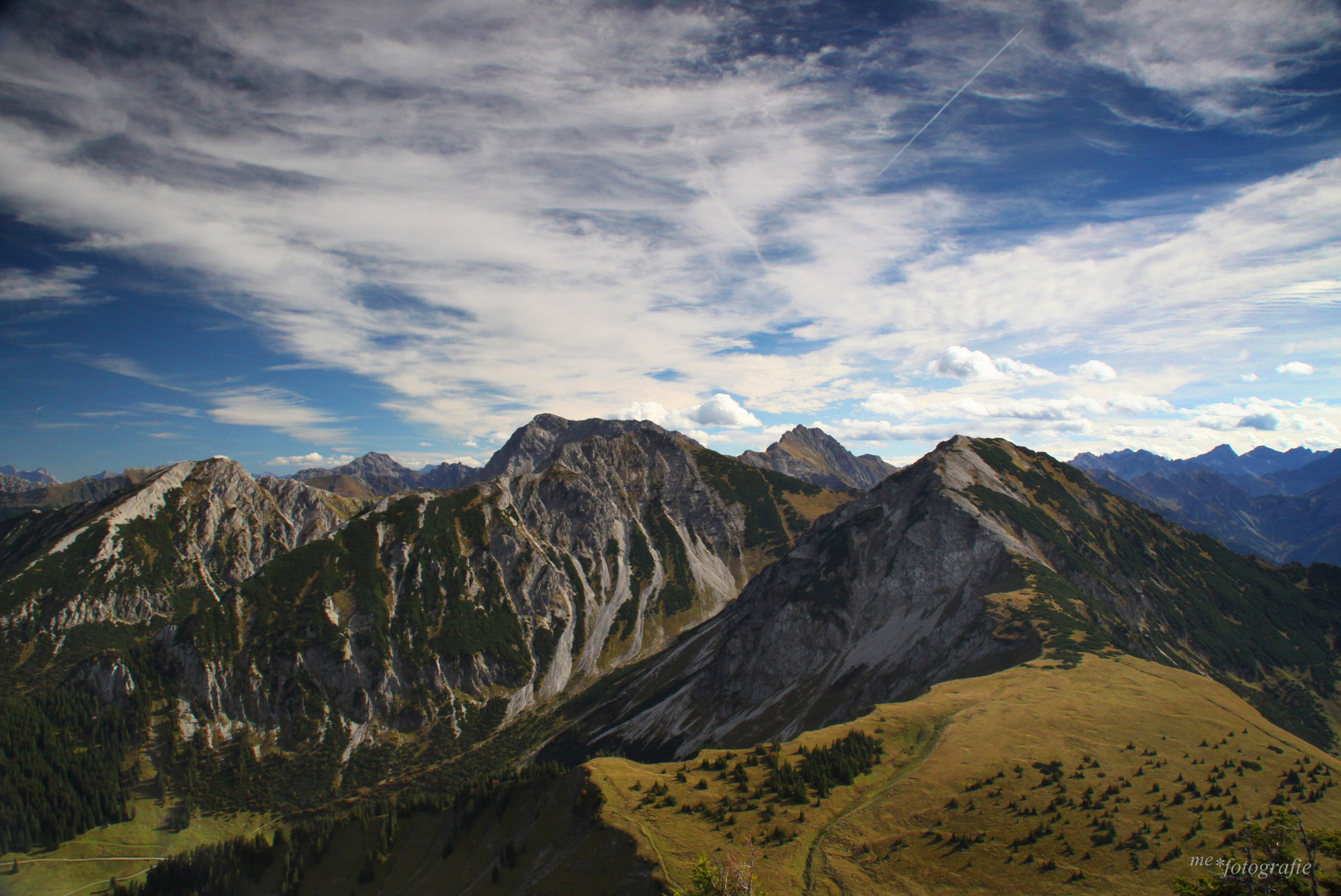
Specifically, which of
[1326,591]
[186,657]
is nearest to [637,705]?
[186,657]

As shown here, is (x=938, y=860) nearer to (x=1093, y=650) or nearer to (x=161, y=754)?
(x=1093, y=650)

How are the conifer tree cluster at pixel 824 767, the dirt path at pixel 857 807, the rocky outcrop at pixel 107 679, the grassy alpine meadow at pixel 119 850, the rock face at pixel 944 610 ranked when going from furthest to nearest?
the rocky outcrop at pixel 107 679
the grassy alpine meadow at pixel 119 850
the rock face at pixel 944 610
the conifer tree cluster at pixel 824 767
the dirt path at pixel 857 807

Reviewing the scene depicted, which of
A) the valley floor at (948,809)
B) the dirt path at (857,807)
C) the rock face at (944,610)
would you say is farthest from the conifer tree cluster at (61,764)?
the dirt path at (857,807)

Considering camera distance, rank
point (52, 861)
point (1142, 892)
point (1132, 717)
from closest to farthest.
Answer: point (1142, 892) → point (1132, 717) → point (52, 861)

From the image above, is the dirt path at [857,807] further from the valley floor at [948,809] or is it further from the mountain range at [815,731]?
the mountain range at [815,731]

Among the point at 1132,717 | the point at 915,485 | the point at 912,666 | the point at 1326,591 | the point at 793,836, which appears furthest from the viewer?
the point at 1326,591

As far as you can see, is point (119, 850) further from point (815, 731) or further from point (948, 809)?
point (948, 809)
